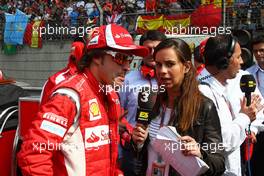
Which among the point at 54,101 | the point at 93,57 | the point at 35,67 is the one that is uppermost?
the point at 93,57

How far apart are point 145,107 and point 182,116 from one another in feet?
0.65

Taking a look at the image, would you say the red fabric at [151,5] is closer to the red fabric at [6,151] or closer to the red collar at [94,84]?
the red fabric at [6,151]

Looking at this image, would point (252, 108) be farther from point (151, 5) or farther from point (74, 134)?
point (151, 5)

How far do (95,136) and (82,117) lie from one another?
117 mm

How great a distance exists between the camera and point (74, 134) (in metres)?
1.99

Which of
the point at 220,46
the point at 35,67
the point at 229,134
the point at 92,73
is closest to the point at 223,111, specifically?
the point at 229,134

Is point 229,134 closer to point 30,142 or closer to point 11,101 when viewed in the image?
point 30,142

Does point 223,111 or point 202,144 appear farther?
point 223,111

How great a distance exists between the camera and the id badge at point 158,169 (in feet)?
7.53

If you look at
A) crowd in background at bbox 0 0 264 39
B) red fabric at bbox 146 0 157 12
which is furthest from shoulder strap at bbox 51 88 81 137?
red fabric at bbox 146 0 157 12

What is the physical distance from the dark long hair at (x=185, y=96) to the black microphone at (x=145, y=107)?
44 millimetres

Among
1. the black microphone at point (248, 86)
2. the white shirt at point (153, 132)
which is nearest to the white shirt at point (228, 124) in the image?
the black microphone at point (248, 86)

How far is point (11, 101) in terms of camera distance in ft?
12.1

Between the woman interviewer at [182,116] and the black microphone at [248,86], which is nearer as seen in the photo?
the woman interviewer at [182,116]
